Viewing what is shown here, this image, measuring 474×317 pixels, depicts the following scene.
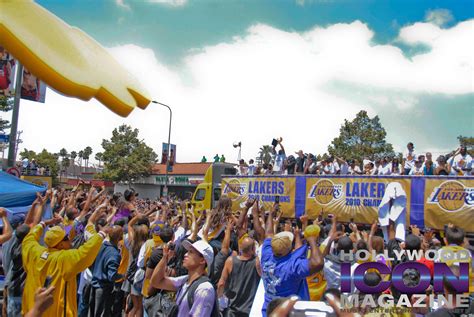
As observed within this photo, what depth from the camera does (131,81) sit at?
177cm

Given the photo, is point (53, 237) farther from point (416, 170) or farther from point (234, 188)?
point (234, 188)

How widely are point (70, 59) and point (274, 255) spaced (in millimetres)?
2792

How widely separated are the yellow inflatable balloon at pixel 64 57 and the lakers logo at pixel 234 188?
14618 mm

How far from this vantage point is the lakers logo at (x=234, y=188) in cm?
1638

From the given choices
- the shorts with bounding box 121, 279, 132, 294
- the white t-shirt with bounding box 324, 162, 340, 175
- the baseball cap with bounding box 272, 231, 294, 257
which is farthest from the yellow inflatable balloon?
the white t-shirt with bounding box 324, 162, 340, 175

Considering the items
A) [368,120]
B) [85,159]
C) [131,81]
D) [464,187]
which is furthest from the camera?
[85,159]

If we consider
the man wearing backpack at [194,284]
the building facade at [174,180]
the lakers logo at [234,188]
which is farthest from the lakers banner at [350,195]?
the building facade at [174,180]

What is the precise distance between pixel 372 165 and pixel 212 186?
24.1 feet

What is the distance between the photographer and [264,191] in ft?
50.3

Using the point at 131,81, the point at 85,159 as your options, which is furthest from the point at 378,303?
the point at 85,159

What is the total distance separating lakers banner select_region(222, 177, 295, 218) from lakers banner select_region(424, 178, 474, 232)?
4.69 meters

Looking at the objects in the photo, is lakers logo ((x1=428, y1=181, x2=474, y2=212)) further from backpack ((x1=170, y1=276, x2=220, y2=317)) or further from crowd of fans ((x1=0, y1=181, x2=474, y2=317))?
backpack ((x1=170, y1=276, x2=220, y2=317))

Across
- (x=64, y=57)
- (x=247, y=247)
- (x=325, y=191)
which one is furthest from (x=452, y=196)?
(x=64, y=57)

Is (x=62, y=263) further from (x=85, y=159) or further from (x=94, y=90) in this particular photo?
(x=85, y=159)
